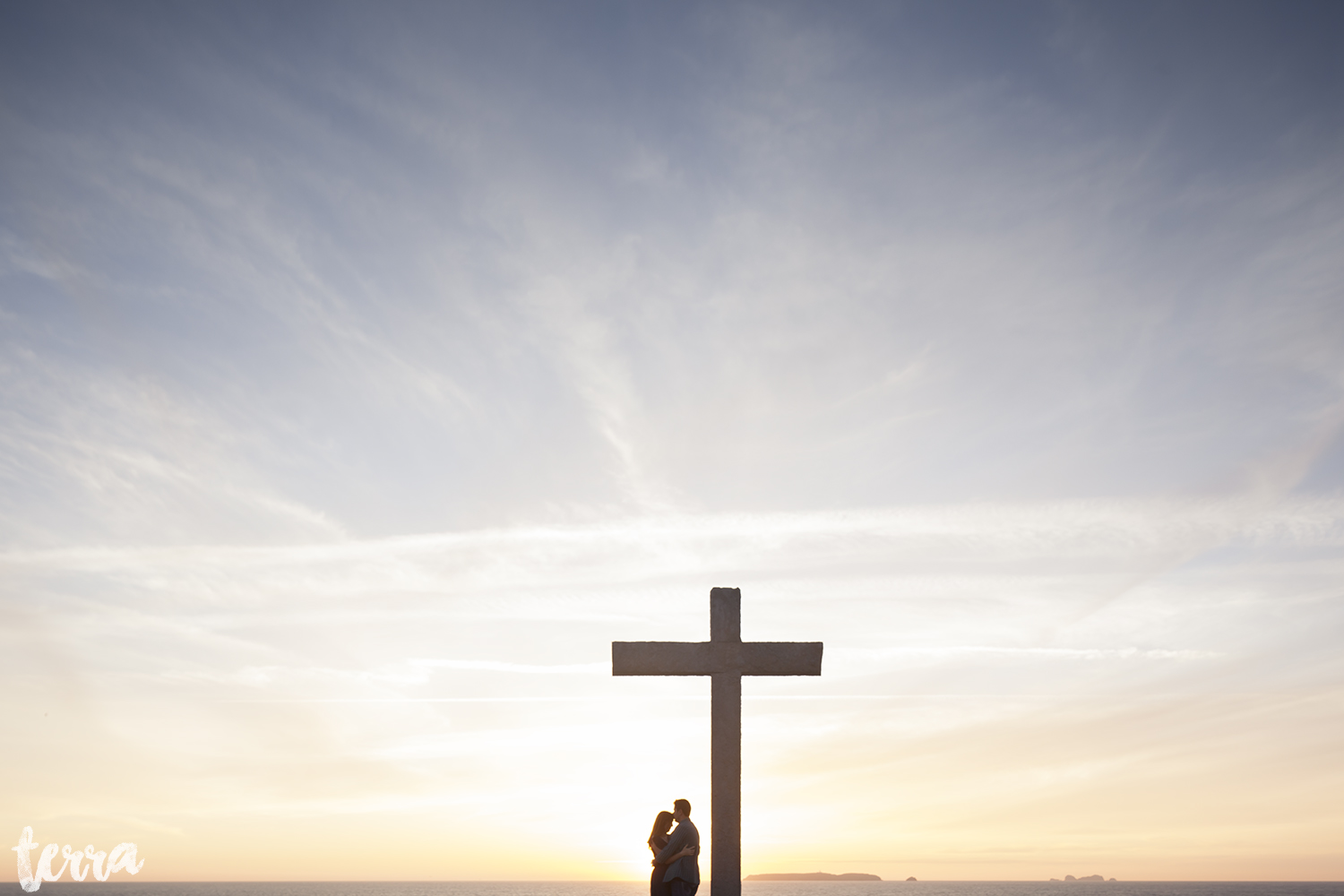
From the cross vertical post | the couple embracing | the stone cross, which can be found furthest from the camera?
the stone cross

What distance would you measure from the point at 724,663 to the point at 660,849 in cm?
269

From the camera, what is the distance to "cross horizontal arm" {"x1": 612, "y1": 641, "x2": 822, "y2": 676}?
13953mm

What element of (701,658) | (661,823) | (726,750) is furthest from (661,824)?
(701,658)

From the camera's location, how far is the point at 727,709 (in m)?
13.9

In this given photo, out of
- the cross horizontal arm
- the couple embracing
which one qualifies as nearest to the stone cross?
the cross horizontal arm

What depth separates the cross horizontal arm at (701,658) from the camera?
13953mm

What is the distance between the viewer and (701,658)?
45.8 ft

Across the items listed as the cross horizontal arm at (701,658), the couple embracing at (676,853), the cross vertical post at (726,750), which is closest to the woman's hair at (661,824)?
the couple embracing at (676,853)

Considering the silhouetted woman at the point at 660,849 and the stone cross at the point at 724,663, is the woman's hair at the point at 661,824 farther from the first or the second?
the stone cross at the point at 724,663

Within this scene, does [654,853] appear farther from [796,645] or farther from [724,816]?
[796,645]

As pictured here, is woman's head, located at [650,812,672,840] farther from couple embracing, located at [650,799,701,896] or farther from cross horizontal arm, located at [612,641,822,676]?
cross horizontal arm, located at [612,641,822,676]

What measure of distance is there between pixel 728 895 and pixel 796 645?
3.22 m

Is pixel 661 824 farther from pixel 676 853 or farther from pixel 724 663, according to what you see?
pixel 724 663

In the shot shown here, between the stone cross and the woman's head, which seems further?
the stone cross
